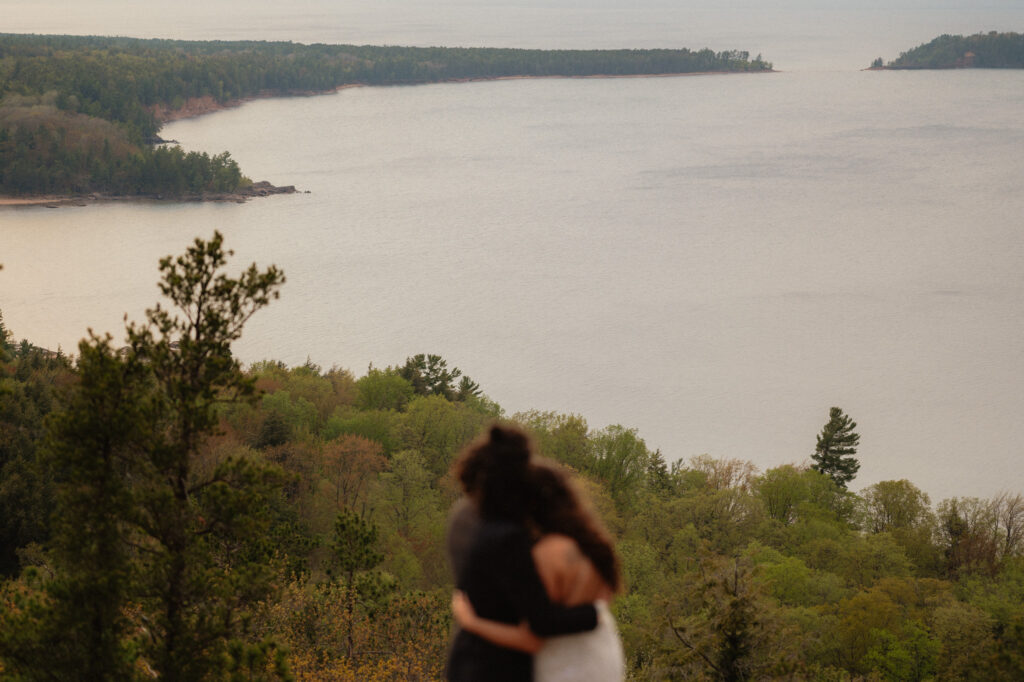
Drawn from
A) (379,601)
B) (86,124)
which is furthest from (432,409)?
(86,124)

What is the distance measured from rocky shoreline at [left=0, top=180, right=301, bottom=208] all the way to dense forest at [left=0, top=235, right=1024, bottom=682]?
1321 inches

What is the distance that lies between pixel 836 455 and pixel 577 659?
3400cm

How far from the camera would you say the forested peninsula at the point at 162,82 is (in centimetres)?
7356

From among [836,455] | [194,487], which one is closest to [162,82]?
[836,455]

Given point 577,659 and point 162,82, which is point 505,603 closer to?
point 577,659

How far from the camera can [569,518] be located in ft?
7.33

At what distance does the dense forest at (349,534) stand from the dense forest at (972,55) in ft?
424

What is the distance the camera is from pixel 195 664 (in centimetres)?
696

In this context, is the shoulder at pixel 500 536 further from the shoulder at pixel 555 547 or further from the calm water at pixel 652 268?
the calm water at pixel 652 268

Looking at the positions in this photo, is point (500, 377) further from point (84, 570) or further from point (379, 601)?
point (84, 570)

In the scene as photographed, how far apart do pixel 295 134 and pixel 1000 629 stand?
276 feet

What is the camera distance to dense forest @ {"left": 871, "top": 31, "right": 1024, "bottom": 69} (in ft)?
486

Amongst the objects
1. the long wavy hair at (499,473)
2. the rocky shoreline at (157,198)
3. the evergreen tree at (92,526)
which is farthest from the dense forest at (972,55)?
the long wavy hair at (499,473)

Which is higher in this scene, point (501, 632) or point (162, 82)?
point (162, 82)
